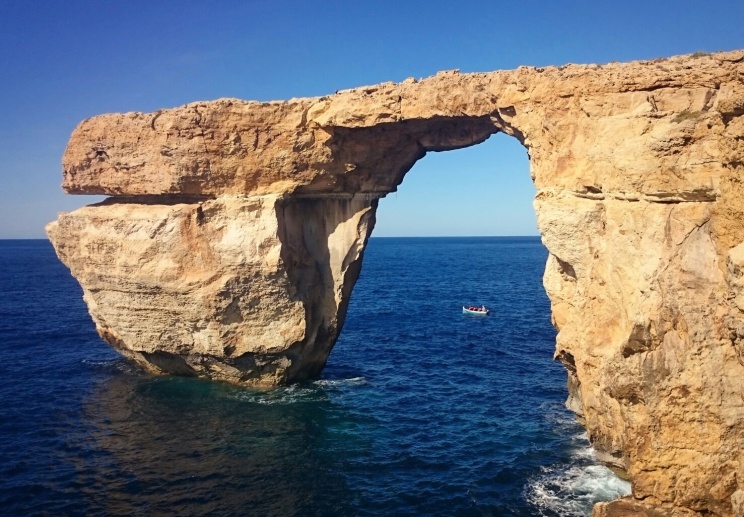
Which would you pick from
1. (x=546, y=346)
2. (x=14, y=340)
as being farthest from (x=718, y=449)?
(x=14, y=340)

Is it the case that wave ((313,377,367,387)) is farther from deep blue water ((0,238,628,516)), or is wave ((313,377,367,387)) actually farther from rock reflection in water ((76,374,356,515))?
rock reflection in water ((76,374,356,515))

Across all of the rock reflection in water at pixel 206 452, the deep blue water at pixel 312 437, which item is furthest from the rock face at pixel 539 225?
the rock reflection in water at pixel 206 452

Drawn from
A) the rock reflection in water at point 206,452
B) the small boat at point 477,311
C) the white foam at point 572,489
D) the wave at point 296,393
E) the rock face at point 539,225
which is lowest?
the white foam at point 572,489

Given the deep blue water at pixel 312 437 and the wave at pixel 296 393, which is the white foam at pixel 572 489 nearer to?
the deep blue water at pixel 312 437

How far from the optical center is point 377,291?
64750 millimetres

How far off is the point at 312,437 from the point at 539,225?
12.3 m

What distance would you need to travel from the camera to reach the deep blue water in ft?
60.6

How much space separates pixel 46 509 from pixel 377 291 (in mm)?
48310

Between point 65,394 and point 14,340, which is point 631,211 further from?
point 14,340

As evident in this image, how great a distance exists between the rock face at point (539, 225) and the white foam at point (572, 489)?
34.9 inches

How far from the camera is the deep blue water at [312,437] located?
18484 millimetres

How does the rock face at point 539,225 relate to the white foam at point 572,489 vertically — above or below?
above

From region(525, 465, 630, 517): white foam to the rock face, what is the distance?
887 millimetres

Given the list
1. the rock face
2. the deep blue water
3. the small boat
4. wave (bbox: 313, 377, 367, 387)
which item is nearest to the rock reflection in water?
the deep blue water
